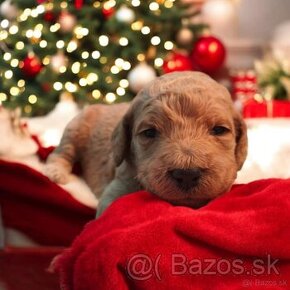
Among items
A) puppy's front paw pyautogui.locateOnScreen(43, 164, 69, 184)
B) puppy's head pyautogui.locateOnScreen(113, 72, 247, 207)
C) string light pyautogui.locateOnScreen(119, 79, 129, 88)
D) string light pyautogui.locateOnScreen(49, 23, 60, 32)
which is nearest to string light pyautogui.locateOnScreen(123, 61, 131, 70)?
string light pyautogui.locateOnScreen(119, 79, 129, 88)

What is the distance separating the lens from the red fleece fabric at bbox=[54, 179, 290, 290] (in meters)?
1.14

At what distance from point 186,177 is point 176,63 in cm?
367

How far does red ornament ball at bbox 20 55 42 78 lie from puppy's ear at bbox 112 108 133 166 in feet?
10.9

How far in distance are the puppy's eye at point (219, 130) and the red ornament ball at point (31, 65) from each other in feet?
12.0

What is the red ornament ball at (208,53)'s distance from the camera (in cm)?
509

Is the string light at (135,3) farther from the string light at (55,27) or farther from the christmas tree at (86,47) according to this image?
the string light at (55,27)

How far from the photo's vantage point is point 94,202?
7.38ft

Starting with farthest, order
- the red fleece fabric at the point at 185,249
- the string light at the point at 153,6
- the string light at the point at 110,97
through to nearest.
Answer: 1. the string light at the point at 153,6
2. the string light at the point at 110,97
3. the red fleece fabric at the point at 185,249

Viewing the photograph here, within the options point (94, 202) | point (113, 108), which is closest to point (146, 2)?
point (113, 108)

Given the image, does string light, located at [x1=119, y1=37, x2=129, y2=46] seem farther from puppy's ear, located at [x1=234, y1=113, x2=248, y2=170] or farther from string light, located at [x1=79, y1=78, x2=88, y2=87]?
puppy's ear, located at [x1=234, y1=113, x2=248, y2=170]

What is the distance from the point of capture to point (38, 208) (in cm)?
230

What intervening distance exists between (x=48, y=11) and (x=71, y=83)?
745mm

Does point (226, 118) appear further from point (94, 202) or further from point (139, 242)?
point (94, 202)

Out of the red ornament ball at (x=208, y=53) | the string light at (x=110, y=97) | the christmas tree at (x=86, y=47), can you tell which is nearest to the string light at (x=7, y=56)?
the christmas tree at (x=86, y=47)
